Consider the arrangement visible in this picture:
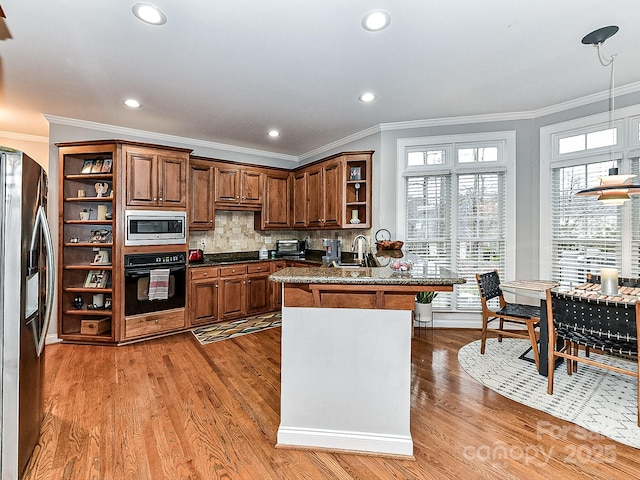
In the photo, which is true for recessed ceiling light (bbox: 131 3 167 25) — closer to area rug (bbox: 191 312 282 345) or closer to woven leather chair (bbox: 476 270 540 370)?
area rug (bbox: 191 312 282 345)

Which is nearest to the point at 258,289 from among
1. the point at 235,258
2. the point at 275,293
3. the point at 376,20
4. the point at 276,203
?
the point at 275,293

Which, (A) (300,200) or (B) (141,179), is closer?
(B) (141,179)

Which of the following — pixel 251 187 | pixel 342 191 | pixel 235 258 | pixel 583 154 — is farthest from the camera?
pixel 235 258

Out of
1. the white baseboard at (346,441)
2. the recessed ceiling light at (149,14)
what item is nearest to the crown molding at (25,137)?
the recessed ceiling light at (149,14)

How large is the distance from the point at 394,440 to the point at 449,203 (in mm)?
3158

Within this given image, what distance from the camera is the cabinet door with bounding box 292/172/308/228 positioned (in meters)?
5.23

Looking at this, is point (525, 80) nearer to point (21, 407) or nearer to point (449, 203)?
point (449, 203)

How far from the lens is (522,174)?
155 inches

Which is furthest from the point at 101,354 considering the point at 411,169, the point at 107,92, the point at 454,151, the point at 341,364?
the point at 454,151

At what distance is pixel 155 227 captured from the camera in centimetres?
393

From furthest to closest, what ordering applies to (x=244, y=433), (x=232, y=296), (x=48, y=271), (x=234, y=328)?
(x=232, y=296), (x=234, y=328), (x=244, y=433), (x=48, y=271)

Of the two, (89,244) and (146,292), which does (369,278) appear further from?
(89,244)

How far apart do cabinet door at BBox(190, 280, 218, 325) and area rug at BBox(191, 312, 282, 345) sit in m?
0.13

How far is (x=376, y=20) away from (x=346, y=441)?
272 centimetres
